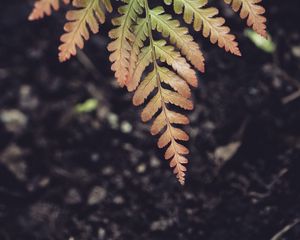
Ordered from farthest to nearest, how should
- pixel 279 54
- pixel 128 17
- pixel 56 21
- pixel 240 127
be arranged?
pixel 56 21 → pixel 279 54 → pixel 240 127 → pixel 128 17

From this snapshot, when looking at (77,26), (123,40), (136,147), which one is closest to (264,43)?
(136,147)

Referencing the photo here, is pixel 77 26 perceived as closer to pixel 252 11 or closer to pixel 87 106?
pixel 252 11

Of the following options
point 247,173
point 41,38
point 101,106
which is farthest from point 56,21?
point 247,173

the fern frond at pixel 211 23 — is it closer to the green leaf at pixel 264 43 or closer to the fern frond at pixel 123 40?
the fern frond at pixel 123 40

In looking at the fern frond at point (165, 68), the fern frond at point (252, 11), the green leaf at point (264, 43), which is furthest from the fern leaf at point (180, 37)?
the green leaf at point (264, 43)

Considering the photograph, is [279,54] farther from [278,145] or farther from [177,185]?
[177,185]

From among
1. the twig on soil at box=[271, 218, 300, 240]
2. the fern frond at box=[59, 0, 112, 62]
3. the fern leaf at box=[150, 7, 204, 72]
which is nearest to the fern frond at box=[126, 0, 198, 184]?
the fern leaf at box=[150, 7, 204, 72]
